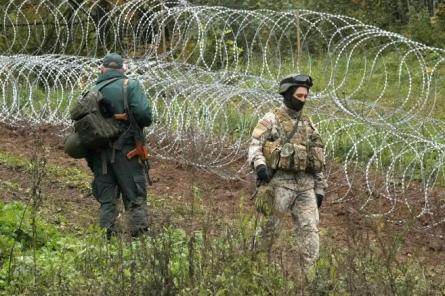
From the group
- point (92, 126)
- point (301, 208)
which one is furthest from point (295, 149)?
point (92, 126)

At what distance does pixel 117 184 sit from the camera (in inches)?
350

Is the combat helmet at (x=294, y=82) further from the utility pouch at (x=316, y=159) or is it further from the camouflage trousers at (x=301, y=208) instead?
the camouflage trousers at (x=301, y=208)

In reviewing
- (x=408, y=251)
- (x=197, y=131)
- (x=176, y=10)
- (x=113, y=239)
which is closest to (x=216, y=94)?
(x=197, y=131)

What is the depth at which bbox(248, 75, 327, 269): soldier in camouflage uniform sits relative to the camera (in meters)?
7.85

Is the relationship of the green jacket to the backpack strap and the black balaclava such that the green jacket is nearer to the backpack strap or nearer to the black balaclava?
the backpack strap

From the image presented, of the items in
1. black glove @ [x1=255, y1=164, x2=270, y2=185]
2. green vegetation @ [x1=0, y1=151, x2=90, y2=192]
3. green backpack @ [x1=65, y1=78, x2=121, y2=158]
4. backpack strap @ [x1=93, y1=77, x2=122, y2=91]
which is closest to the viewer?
black glove @ [x1=255, y1=164, x2=270, y2=185]

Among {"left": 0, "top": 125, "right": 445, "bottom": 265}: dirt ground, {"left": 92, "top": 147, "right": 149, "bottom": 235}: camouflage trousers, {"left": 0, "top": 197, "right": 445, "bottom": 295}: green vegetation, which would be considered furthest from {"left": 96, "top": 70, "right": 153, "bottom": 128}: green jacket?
{"left": 0, "top": 197, "right": 445, "bottom": 295}: green vegetation

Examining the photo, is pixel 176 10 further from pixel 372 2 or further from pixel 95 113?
pixel 372 2

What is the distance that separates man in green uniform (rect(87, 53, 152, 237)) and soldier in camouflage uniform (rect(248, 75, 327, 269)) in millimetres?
1184

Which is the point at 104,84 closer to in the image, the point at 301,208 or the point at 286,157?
the point at 286,157

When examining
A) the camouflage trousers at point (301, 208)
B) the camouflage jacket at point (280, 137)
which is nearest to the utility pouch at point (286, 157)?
the camouflage jacket at point (280, 137)

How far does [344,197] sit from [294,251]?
6063 mm

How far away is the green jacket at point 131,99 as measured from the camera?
8656mm

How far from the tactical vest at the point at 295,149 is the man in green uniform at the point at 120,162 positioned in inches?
48.8
